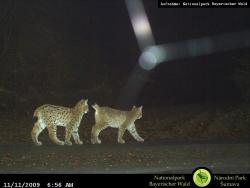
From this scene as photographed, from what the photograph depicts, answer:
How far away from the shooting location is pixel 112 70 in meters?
31.7

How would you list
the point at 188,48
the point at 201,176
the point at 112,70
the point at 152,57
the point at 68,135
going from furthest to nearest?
1. the point at 188,48
2. the point at 152,57
3. the point at 112,70
4. the point at 68,135
5. the point at 201,176

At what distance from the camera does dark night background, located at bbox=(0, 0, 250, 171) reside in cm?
2128

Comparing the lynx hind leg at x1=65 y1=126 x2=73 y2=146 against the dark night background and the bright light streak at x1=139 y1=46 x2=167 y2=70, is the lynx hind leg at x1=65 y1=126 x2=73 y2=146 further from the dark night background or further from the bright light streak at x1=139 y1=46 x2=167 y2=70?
the bright light streak at x1=139 y1=46 x2=167 y2=70

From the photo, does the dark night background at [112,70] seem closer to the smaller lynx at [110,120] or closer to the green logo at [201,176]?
the smaller lynx at [110,120]

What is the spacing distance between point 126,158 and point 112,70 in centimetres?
1825

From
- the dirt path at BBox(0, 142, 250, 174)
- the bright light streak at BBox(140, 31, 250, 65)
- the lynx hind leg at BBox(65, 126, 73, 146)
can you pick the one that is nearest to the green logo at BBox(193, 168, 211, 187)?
the dirt path at BBox(0, 142, 250, 174)

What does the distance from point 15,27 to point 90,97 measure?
23.6 ft

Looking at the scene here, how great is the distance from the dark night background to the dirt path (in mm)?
2322

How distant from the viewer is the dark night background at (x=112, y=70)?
2128cm

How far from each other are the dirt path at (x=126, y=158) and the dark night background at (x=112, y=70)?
232cm

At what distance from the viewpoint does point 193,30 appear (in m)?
35.4

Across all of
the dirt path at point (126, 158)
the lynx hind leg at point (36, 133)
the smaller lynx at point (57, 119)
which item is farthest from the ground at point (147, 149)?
the smaller lynx at point (57, 119)

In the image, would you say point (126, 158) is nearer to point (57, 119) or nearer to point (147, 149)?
point (147, 149)

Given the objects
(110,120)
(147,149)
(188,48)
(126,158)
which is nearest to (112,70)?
(188,48)
